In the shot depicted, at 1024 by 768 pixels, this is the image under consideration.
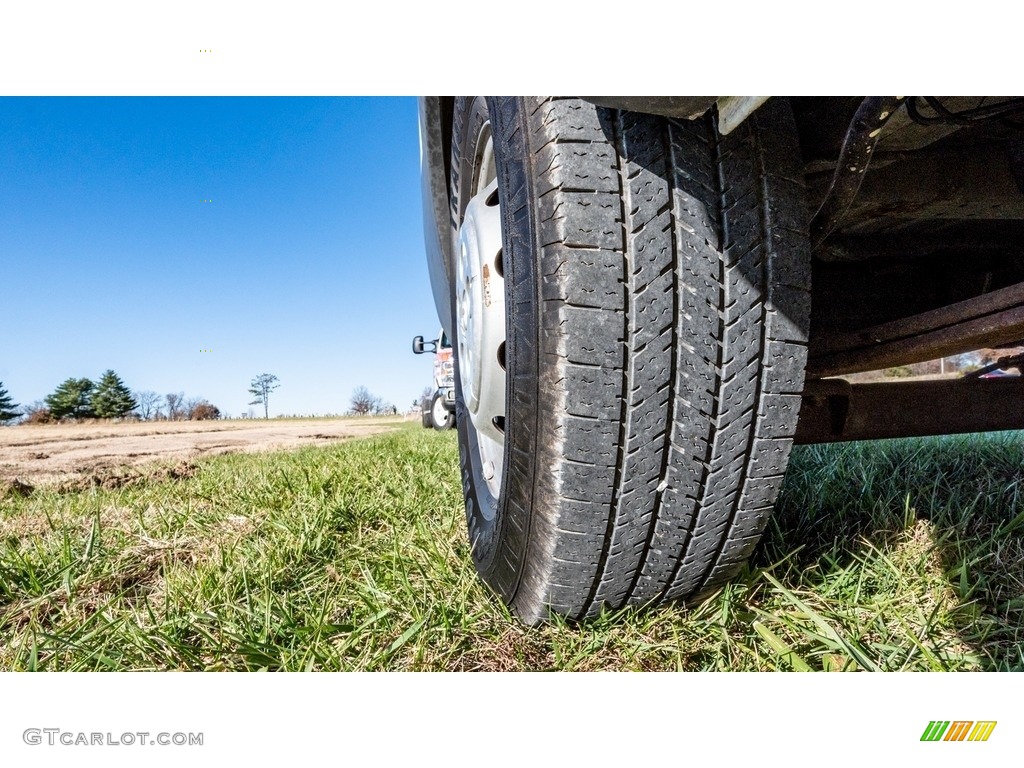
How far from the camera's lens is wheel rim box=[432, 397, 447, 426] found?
708cm

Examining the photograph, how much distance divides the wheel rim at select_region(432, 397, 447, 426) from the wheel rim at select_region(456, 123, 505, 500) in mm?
6051

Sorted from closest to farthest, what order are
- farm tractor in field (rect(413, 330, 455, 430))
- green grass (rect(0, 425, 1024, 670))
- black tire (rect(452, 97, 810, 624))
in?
black tire (rect(452, 97, 810, 624)) < green grass (rect(0, 425, 1024, 670)) < farm tractor in field (rect(413, 330, 455, 430))

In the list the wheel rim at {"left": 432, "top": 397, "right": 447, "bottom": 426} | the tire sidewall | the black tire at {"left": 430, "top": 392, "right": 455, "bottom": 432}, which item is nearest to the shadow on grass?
the tire sidewall

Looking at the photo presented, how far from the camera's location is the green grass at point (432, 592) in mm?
769

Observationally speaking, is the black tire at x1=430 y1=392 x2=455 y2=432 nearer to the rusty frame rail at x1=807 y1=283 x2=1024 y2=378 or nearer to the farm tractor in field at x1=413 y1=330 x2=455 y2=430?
the farm tractor in field at x1=413 y1=330 x2=455 y2=430

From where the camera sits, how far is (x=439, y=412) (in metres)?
7.24

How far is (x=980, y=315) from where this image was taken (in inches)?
29.3

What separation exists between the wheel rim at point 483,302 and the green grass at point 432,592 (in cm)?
24

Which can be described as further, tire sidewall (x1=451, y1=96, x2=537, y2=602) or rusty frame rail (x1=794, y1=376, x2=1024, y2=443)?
rusty frame rail (x1=794, y1=376, x2=1024, y2=443)

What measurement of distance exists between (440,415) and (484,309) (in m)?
6.42

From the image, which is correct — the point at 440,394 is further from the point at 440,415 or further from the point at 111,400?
the point at 111,400
